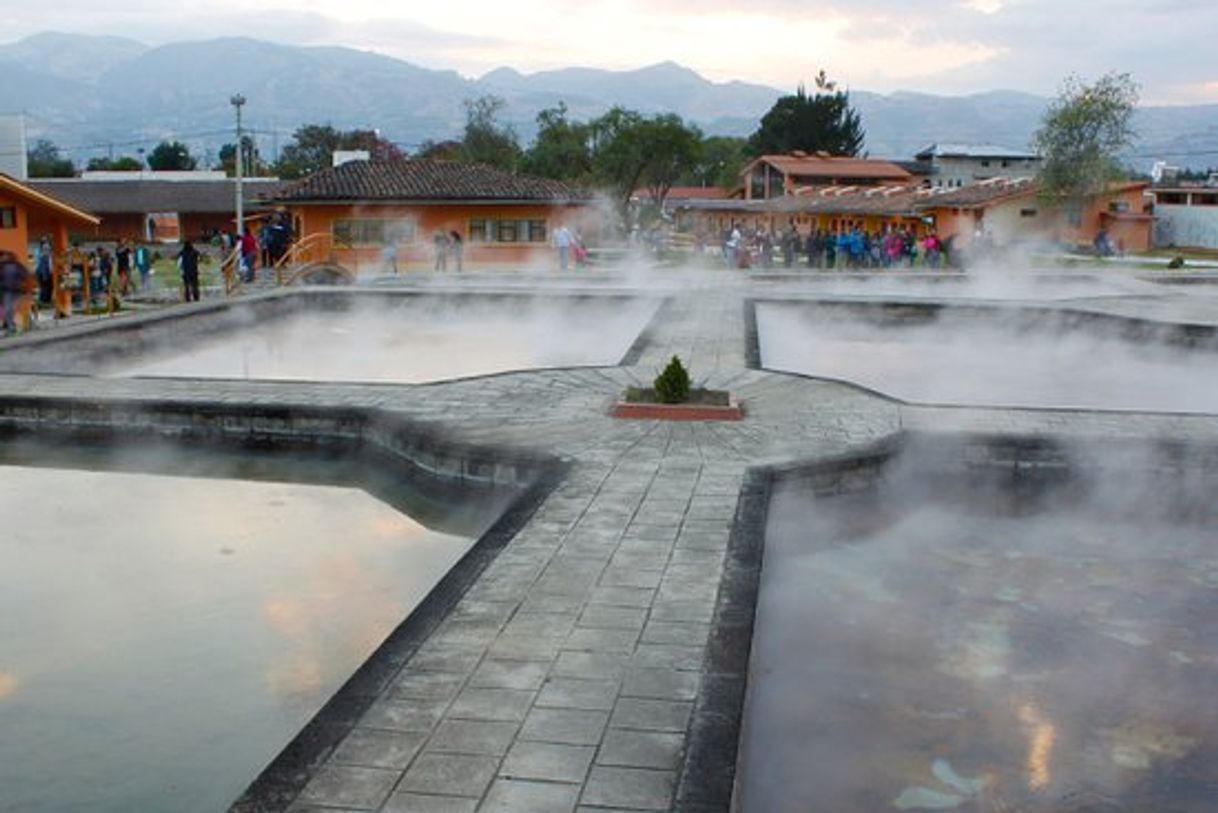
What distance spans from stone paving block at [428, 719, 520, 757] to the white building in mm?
64364

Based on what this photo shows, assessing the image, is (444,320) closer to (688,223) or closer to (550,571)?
(550,571)

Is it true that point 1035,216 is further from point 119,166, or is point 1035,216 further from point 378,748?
point 119,166

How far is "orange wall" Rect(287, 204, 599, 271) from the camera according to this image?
2917cm

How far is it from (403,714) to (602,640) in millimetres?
1064

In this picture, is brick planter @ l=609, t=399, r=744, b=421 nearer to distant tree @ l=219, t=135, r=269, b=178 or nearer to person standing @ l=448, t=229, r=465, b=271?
person standing @ l=448, t=229, r=465, b=271

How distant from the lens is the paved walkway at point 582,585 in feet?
13.0

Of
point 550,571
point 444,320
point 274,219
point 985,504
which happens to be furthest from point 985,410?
point 274,219

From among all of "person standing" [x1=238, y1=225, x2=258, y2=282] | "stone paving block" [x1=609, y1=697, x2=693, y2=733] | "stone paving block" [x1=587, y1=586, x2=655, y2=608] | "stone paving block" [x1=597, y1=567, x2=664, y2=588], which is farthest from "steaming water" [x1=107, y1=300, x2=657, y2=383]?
"stone paving block" [x1=609, y1=697, x2=693, y2=733]

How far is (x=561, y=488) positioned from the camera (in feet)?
25.3

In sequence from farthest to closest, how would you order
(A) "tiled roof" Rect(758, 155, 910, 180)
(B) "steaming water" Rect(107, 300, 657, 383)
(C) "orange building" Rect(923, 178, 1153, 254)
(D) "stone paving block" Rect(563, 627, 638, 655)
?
(A) "tiled roof" Rect(758, 155, 910, 180) → (C) "orange building" Rect(923, 178, 1153, 254) → (B) "steaming water" Rect(107, 300, 657, 383) → (D) "stone paving block" Rect(563, 627, 638, 655)

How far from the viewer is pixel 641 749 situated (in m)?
4.14

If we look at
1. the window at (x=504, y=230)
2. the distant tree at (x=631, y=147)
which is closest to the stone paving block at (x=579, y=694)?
the window at (x=504, y=230)

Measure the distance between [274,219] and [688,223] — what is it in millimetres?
25377

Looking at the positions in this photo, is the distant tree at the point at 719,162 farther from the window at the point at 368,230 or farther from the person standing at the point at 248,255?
the person standing at the point at 248,255
